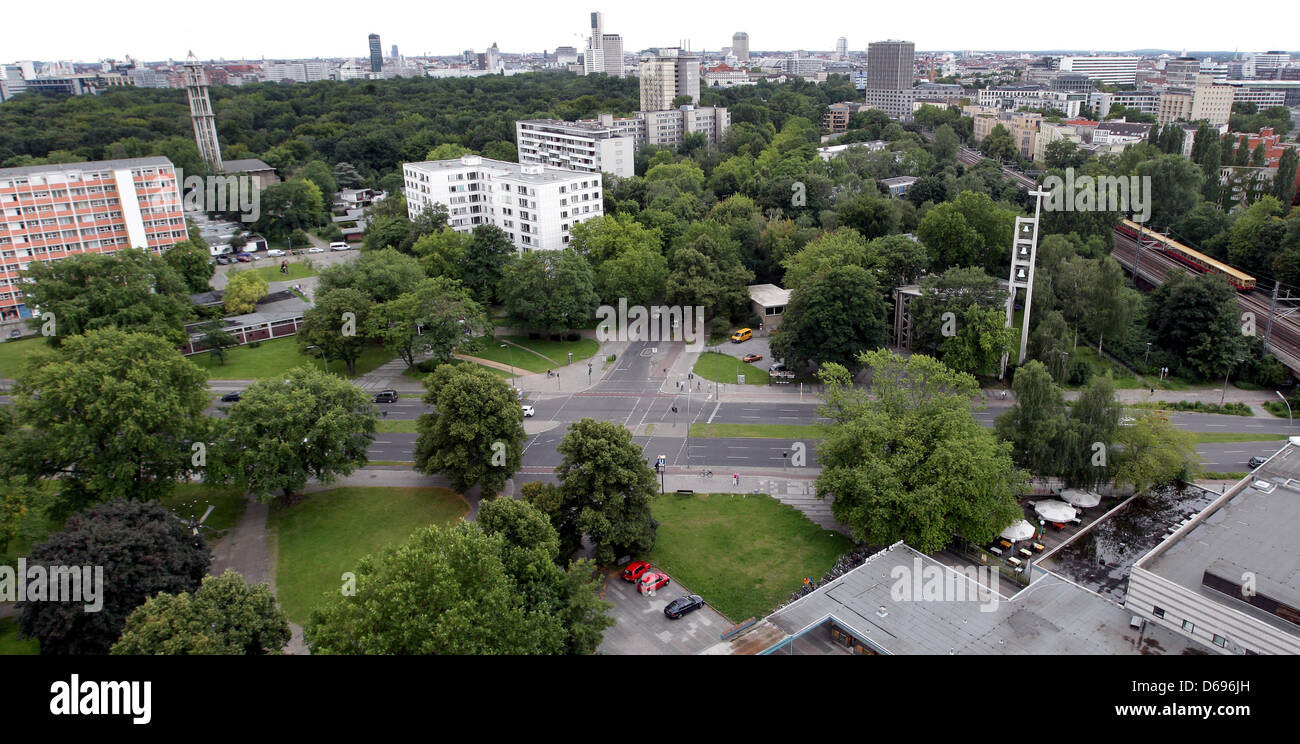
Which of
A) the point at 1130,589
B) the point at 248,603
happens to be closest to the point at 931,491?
the point at 1130,589

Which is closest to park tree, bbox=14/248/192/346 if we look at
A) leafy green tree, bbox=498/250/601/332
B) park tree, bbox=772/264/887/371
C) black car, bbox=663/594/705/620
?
leafy green tree, bbox=498/250/601/332

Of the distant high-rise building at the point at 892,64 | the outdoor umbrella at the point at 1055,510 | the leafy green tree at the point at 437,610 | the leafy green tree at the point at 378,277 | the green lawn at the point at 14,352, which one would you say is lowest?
the outdoor umbrella at the point at 1055,510

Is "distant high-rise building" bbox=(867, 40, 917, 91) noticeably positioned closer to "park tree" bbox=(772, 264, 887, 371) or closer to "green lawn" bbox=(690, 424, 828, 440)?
"park tree" bbox=(772, 264, 887, 371)

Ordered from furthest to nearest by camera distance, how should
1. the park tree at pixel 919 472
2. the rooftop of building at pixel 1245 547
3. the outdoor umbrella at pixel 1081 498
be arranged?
the outdoor umbrella at pixel 1081 498, the park tree at pixel 919 472, the rooftop of building at pixel 1245 547

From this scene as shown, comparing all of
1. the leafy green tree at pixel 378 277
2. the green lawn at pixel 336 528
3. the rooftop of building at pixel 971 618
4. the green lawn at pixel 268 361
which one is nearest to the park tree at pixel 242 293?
the green lawn at pixel 268 361

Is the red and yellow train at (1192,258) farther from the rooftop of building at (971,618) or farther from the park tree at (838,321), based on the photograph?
the rooftop of building at (971,618)

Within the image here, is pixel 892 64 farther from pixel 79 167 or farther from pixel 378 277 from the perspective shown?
pixel 79 167
